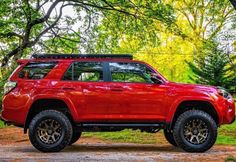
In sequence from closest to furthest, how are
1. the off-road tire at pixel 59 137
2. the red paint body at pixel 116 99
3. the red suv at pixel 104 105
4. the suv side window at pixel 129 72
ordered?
the off-road tire at pixel 59 137 < the red suv at pixel 104 105 < the red paint body at pixel 116 99 < the suv side window at pixel 129 72

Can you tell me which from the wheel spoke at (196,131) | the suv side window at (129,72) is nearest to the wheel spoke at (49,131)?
the suv side window at (129,72)

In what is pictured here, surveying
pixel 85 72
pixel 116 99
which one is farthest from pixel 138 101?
pixel 85 72

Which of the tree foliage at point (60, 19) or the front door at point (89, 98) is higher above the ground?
the tree foliage at point (60, 19)

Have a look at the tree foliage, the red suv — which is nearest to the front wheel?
the red suv

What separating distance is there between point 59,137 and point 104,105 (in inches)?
44.2

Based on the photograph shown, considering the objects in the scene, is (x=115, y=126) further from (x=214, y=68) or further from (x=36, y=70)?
(x=214, y=68)

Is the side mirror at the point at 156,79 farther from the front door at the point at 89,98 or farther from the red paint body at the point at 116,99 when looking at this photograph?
the front door at the point at 89,98

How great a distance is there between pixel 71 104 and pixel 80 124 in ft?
1.54

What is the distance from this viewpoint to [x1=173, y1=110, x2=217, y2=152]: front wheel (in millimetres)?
10117

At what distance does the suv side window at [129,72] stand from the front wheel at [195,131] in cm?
118

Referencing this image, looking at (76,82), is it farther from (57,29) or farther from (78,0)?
(57,29)

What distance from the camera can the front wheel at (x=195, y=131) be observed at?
10.1 meters

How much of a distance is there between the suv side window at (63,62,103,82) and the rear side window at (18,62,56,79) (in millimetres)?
406

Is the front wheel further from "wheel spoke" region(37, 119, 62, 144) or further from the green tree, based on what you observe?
the green tree
